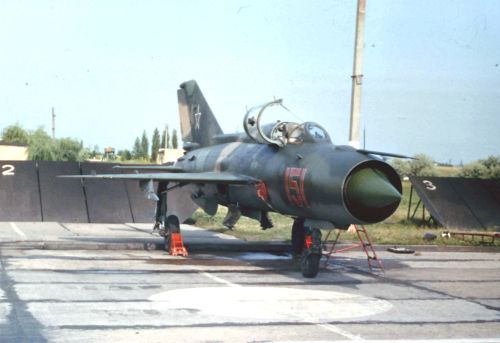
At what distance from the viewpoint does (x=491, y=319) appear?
941 centimetres

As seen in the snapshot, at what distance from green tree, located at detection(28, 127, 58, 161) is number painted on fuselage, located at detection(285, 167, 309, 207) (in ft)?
152

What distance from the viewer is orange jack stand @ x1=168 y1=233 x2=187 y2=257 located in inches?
608

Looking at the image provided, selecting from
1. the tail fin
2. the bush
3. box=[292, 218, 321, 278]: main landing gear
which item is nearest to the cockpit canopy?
box=[292, 218, 321, 278]: main landing gear

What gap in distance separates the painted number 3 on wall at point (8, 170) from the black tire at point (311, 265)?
44.4 ft

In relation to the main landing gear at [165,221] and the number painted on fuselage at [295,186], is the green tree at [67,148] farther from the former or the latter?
the number painted on fuselage at [295,186]

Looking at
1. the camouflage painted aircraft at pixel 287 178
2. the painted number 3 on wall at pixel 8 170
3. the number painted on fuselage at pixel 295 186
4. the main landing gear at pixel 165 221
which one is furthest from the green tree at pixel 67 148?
the number painted on fuselage at pixel 295 186

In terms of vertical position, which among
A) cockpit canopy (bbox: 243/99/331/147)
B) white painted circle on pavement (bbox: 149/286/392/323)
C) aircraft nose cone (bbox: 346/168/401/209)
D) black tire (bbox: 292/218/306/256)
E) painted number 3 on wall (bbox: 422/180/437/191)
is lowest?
white painted circle on pavement (bbox: 149/286/392/323)

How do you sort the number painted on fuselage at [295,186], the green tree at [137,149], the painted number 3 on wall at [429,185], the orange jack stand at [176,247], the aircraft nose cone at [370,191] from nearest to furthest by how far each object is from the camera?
the aircraft nose cone at [370,191] → the number painted on fuselage at [295,186] → the orange jack stand at [176,247] → the painted number 3 on wall at [429,185] → the green tree at [137,149]

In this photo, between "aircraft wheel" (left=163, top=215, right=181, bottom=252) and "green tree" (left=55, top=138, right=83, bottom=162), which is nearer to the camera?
"aircraft wheel" (left=163, top=215, right=181, bottom=252)

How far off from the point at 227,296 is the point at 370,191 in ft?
8.94

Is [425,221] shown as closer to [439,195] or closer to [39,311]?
[439,195]

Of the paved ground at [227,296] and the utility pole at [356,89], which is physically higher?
the utility pole at [356,89]

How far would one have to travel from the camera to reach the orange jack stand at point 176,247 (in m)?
15.4

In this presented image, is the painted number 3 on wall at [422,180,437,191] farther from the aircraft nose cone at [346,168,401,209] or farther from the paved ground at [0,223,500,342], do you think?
the aircraft nose cone at [346,168,401,209]
